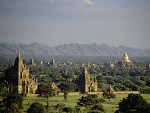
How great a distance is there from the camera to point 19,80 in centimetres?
6034

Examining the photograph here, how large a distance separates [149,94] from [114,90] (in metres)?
6.43

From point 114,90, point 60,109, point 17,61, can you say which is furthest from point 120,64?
point 60,109

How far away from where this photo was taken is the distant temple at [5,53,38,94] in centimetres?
6028

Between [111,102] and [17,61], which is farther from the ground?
[17,61]

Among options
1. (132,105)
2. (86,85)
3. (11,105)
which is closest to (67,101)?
(86,85)

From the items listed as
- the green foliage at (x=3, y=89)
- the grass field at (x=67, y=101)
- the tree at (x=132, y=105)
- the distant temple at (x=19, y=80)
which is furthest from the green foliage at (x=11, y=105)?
the distant temple at (x=19, y=80)

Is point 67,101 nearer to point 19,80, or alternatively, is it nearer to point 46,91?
point 46,91

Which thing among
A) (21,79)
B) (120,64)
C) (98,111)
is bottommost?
(98,111)

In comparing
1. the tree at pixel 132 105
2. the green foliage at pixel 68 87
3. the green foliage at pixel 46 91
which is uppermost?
the green foliage at pixel 68 87

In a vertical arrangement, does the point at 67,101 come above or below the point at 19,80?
below

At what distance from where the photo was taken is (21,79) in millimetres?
60594

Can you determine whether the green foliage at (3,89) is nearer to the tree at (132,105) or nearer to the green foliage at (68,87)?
the green foliage at (68,87)

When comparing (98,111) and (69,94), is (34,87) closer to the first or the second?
(69,94)

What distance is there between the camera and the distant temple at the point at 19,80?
60.3m
